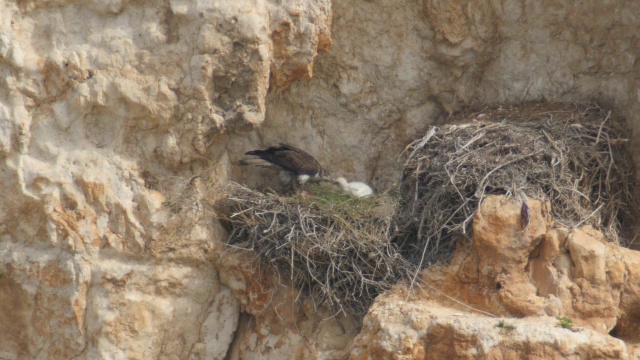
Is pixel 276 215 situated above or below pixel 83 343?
above

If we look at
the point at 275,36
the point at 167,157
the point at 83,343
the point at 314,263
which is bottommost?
the point at 83,343

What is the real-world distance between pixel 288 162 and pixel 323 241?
0.93 metres

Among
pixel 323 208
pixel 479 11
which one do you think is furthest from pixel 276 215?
pixel 479 11

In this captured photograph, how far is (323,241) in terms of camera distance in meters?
6.69

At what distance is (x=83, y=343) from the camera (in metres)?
6.70

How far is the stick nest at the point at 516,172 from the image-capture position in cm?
664

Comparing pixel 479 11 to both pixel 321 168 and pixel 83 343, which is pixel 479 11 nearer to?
pixel 321 168

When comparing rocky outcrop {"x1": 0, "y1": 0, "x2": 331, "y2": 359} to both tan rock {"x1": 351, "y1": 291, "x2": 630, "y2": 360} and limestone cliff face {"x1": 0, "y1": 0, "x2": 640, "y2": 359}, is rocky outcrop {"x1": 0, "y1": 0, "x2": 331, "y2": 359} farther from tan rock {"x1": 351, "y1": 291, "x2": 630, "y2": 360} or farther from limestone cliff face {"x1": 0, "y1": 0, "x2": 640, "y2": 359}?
tan rock {"x1": 351, "y1": 291, "x2": 630, "y2": 360}

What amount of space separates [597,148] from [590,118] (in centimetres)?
32

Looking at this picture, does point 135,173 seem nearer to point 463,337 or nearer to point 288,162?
point 288,162

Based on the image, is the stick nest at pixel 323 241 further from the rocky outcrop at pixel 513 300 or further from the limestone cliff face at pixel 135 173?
the rocky outcrop at pixel 513 300

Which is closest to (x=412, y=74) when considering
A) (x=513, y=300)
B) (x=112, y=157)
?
(x=513, y=300)

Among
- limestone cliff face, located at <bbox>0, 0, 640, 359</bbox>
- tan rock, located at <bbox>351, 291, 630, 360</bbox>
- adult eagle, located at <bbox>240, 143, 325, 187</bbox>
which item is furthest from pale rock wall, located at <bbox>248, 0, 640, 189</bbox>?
tan rock, located at <bbox>351, 291, 630, 360</bbox>

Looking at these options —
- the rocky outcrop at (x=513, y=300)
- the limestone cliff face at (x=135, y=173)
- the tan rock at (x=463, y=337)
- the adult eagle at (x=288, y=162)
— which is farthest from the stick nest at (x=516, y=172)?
the adult eagle at (x=288, y=162)
